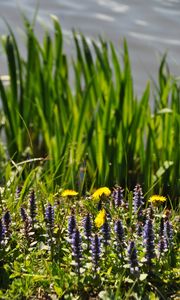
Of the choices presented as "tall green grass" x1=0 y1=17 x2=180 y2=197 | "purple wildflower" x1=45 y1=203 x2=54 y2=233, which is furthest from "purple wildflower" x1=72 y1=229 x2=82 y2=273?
"tall green grass" x1=0 y1=17 x2=180 y2=197

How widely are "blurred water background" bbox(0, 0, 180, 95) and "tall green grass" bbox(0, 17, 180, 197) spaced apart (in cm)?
211

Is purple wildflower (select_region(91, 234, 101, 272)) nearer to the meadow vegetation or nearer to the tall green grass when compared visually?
the meadow vegetation

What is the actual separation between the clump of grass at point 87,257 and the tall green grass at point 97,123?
93 centimetres

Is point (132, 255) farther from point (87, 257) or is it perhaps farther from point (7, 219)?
point (7, 219)

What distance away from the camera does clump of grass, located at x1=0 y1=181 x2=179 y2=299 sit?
9.47 feet

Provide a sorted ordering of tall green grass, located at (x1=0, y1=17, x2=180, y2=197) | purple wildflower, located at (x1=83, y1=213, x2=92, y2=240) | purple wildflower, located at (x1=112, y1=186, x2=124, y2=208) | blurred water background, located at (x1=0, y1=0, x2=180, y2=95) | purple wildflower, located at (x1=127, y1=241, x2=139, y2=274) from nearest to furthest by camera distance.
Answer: purple wildflower, located at (x1=127, y1=241, x2=139, y2=274) → purple wildflower, located at (x1=83, y1=213, x2=92, y2=240) → purple wildflower, located at (x1=112, y1=186, x2=124, y2=208) → tall green grass, located at (x1=0, y1=17, x2=180, y2=197) → blurred water background, located at (x1=0, y1=0, x2=180, y2=95)

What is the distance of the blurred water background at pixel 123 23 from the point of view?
298 inches

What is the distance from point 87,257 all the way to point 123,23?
5.36 m

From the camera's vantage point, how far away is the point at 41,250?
10.2ft

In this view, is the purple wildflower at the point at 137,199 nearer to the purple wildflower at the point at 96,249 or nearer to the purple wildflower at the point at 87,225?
the purple wildflower at the point at 87,225

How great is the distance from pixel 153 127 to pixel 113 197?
1375mm

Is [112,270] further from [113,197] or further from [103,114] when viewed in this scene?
[103,114]

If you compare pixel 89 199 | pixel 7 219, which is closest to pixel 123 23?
pixel 89 199

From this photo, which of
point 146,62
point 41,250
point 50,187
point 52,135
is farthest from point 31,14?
point 41,250
